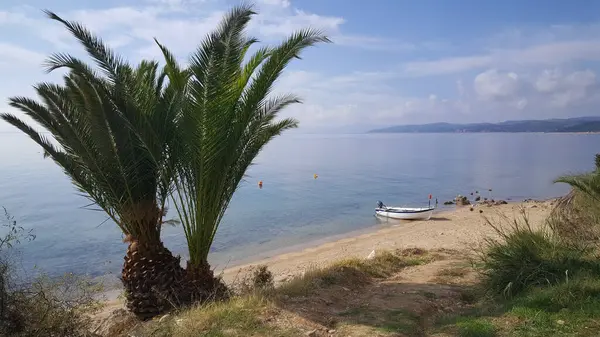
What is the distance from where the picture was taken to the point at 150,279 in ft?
24.9

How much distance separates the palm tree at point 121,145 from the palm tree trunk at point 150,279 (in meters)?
0.02

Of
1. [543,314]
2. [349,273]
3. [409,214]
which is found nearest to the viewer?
[543,314]

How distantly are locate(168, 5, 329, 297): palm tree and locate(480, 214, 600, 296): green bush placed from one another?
408 centimetres

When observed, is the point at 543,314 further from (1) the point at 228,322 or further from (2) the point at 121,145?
(2) the point at 121,145

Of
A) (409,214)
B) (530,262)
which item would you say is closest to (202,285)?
(530,262)

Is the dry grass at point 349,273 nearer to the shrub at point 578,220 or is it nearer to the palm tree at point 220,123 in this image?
the palm tree at point 220,123

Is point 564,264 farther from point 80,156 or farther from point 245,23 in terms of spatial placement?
point 80,156

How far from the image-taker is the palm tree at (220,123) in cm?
691

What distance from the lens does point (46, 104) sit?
294 inches

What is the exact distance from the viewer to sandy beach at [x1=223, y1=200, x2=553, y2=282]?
15.6 metres

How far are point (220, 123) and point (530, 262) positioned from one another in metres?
5.06

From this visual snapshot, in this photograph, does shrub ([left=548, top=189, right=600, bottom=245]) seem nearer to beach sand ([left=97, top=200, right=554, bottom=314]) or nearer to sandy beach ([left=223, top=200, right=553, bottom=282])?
beach sand ([left=97, top=200, right=554, bottom=314])

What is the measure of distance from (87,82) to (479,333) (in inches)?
258

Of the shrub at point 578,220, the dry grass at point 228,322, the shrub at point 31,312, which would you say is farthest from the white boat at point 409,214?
the shrub at point 31,312
